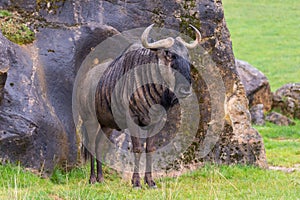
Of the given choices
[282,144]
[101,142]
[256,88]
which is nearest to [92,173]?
[101,142]

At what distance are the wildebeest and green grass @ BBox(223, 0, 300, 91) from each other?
17.8m

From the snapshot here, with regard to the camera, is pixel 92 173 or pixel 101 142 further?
pixel 101 142

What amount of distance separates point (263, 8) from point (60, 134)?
39.3 metres

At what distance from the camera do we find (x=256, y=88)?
62.6 feet

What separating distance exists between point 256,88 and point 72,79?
10226 millimetres

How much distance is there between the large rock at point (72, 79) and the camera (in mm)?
8891

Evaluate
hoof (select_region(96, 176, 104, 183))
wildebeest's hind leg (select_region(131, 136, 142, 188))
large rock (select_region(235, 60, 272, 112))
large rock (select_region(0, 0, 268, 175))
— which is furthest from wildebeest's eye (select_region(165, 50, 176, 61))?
large rock (select_region(235, 60, 272, 112))

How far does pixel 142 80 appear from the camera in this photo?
8.81 meters

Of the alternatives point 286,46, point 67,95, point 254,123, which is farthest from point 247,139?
point 286,46

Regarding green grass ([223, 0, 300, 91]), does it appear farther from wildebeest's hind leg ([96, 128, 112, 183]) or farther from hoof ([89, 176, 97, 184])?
hoof ([89, 176, 97, 184])

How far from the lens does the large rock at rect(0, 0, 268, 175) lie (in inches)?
350

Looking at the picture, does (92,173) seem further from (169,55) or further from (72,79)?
(169,55)

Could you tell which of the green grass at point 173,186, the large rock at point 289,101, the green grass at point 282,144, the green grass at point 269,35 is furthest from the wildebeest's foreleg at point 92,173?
the green grass at point 269,35

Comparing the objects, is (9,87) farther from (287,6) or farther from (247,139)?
(287,6)
